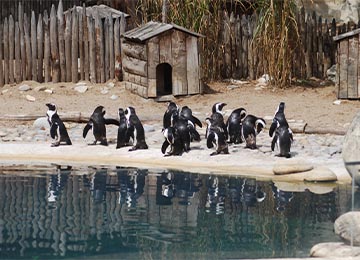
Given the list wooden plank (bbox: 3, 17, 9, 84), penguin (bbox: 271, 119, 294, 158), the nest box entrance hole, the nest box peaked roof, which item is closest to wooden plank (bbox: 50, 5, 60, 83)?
wooden plank (bbox: 3, 17, 9, 84)

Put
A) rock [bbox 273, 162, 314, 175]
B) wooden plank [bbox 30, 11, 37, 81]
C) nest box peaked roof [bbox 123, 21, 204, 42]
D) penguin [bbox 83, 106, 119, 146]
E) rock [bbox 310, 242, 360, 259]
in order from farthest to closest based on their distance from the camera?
1. wooden plank [bbox 30, 11, 37, 81]
2. nest box peaked roof [bbox 123, 21, 204, 42]
3. penguin [bbox 83, 106, 119, 146]
4. rock [bbox 273, 162, 314, 175]
5. rock [bbox 310, 242, 360, 259]

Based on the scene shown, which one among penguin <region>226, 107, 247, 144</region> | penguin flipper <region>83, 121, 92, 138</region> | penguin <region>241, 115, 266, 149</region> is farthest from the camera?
penguin flipper <region>83, 121, 92, 138</region>

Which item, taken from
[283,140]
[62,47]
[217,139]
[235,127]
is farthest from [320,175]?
[62,47]

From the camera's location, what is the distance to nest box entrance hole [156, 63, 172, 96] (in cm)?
1664

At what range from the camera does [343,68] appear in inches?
622

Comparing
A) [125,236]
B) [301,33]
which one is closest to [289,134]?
[125,236]

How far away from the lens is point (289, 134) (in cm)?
1216

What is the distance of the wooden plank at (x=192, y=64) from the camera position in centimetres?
1620

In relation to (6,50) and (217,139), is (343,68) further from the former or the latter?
(6,50)

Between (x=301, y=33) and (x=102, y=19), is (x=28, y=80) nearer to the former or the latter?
(x=102, y=19)

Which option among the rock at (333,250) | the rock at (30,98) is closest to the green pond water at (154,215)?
the rock at (333,250)

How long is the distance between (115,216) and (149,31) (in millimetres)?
7047

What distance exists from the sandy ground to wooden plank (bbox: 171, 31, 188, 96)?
203 mm

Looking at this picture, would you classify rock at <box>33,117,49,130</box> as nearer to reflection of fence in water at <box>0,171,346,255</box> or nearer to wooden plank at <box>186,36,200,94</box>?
wooden plank at <box>186,36,200,94</box>
